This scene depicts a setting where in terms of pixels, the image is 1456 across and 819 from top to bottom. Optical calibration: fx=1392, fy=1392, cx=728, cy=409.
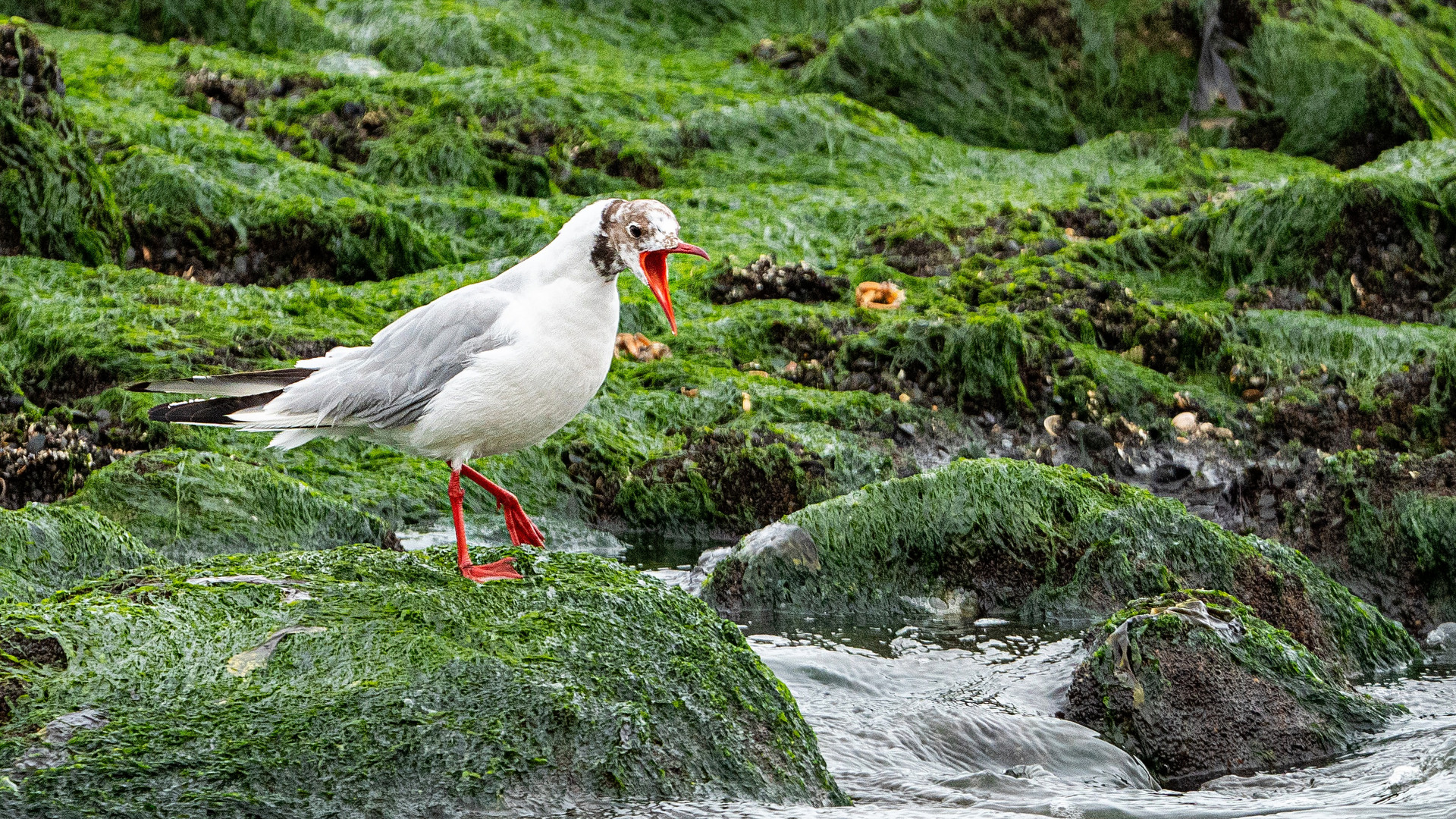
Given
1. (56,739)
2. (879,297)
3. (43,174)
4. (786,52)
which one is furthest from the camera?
(786,52)

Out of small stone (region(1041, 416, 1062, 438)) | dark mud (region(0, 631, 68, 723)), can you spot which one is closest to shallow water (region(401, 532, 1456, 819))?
dark mud (region(0, 631, 68, 723))

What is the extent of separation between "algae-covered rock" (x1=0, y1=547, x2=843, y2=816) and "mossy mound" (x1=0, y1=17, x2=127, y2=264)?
611 cm

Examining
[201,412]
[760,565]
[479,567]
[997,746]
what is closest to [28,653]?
[479,567]

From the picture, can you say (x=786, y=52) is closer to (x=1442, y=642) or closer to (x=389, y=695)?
(x=1442, y=642)

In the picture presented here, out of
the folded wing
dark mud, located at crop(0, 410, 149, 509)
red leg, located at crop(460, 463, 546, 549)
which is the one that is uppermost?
the folded wing

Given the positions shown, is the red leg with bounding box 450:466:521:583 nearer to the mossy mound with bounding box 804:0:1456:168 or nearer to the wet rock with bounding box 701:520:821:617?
the wet rock with bounding box 701:520:821:617

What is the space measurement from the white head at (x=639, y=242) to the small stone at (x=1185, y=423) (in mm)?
5296

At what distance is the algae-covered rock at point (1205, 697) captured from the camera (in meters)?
5.02

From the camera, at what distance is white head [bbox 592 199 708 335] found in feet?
15.5

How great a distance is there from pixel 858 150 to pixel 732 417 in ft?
18.6

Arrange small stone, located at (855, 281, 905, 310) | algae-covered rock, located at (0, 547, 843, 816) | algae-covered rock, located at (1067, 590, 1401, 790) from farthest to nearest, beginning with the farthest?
small stone, located at (855, 281, 905, 310)
algae-covered rock, located at (1067, 590, 1401, 790)
algae-covered rock, located at (0, 547, 843, 816)

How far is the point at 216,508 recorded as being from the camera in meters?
6.58

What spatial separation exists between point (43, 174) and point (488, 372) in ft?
21.3

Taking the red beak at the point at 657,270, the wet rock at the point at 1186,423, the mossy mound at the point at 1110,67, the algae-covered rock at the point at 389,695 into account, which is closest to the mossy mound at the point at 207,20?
the mossy mound at the point at 1110,67
